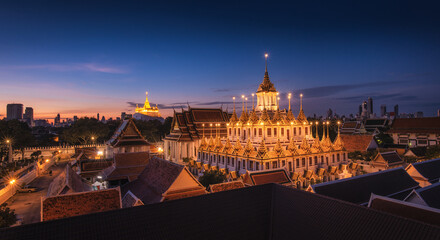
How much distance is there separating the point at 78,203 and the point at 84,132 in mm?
52470

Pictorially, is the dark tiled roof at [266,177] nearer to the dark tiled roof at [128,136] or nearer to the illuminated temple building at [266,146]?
the illuminated temple building at [266,146]

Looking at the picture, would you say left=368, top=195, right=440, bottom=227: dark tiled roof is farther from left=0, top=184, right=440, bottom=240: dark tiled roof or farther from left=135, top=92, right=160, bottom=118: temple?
left=135, top=92, right=160, bottom=118: temple

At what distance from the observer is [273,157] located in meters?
26.3

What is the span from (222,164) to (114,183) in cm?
1340

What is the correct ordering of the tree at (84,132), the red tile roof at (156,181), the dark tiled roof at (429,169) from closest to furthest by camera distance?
the red tile roof at (156,181)
the dark tiled roof at (429,169)
the tree at (84,132)

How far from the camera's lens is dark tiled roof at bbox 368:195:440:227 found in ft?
29.5

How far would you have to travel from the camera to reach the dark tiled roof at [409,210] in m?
9.00

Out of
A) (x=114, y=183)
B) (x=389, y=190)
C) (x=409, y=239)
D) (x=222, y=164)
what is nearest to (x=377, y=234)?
(x=409, y=239)

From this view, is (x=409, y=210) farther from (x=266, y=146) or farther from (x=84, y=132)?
Answer: (x=84, y=132)

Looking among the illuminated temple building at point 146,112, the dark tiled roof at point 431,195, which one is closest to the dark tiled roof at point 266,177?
the dark tiled roof at point 431,195

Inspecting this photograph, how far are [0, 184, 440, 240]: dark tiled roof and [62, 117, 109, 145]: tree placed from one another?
54.5m

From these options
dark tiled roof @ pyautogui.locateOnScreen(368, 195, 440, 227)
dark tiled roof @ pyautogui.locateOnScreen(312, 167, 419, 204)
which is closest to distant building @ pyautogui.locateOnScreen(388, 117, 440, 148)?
dark tiled roof @ pyautogui.locateOnScreen(312, 167, 419, 204)

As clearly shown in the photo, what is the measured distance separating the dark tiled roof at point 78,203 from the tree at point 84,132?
48974mm

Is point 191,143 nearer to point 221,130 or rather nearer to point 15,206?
point 221,130
